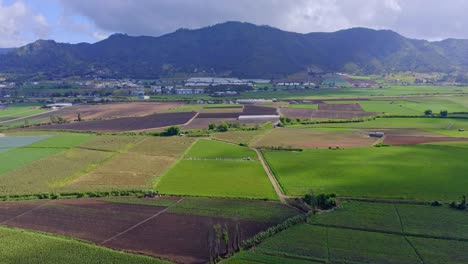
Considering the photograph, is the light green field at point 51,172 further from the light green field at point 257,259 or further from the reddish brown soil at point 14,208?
the light green field at point 257,259

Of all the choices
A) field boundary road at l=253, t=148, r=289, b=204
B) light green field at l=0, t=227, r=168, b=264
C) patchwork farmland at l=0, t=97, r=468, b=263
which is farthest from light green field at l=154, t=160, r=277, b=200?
light green field at l=0, t=227, r=168, b=264

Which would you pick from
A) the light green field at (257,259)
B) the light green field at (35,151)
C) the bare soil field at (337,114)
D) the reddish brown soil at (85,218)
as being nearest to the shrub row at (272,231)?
the light green field at (257,259)

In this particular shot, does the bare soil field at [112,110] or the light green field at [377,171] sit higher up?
the bare soil field at [112,110]

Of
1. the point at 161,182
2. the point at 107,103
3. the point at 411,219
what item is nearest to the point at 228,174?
the point at 161,182

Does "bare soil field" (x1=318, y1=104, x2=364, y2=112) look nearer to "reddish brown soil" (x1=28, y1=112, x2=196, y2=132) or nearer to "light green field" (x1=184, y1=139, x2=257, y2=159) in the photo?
"reddish brown soil" (x1=28, y1=112, x2=196, y2=132)

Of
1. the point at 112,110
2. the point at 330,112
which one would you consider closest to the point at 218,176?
the point at 330,112

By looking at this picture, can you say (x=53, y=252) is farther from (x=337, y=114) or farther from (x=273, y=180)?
(x=337, y=114)

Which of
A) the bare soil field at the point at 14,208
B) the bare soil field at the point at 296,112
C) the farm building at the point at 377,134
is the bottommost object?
the bare soil field at the point at 14,208
